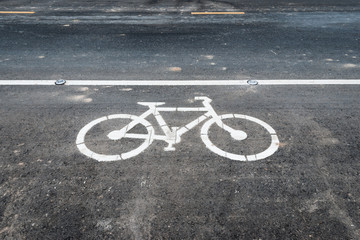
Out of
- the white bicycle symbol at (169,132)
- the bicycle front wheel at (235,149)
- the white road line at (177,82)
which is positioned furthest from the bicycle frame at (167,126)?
the white road line at (177,82)

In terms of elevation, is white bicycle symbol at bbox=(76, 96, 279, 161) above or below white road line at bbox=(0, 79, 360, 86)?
below

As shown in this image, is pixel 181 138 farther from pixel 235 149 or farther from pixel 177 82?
pixel 177 82

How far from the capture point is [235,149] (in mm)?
4223

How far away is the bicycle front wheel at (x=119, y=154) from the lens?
4.10 meters

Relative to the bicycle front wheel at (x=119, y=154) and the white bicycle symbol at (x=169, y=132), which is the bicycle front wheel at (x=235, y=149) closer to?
the white bicycle symbol at (x=169, y=132)

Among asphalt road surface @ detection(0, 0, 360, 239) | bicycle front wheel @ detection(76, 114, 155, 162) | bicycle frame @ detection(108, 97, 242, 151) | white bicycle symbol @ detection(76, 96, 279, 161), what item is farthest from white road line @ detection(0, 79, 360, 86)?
bicycle front wheel @ detection(76, 114, 155, 162)

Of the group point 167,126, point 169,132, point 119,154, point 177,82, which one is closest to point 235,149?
point 169,132

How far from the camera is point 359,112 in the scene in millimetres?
5078

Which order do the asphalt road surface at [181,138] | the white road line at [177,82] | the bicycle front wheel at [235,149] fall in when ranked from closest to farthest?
the asphalt road surface at [181,138] → the bicycle front wheel at [235,149] → the white road line at [177,82]

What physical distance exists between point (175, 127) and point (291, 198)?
2030mm

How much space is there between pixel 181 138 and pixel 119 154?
964 millimetres

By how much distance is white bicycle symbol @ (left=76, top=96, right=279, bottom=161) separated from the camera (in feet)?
13.5

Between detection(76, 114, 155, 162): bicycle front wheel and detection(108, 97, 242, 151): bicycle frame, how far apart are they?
60 mm

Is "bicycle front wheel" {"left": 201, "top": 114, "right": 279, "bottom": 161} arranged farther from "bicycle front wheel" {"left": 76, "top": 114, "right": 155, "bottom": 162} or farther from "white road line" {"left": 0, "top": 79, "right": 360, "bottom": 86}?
"white road line" {"left": 0, "top": 79, "right": 360, "bottom": 86}
